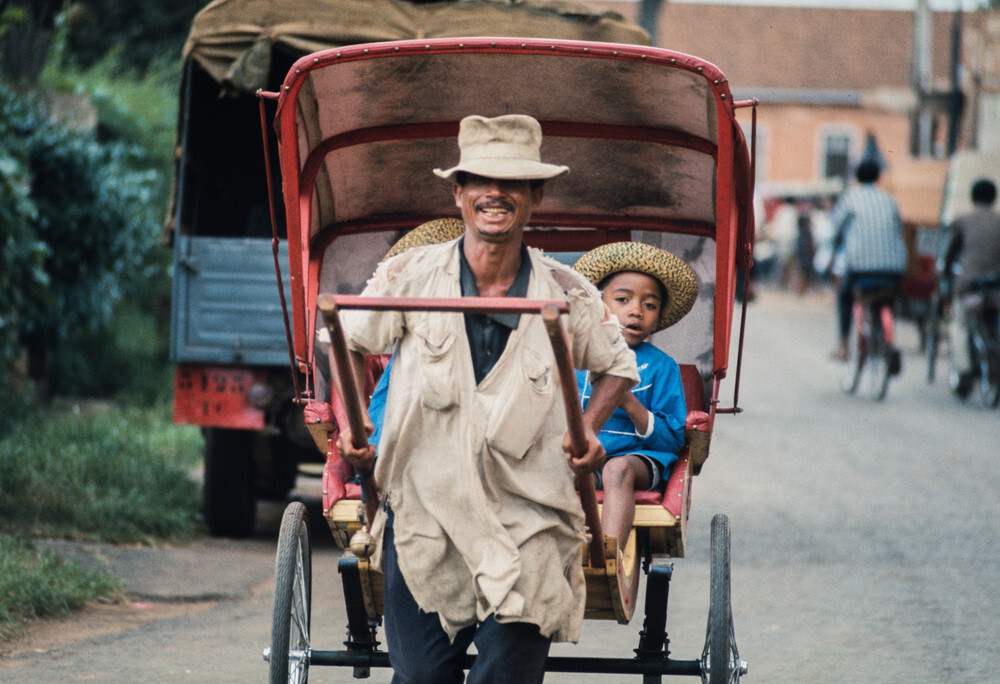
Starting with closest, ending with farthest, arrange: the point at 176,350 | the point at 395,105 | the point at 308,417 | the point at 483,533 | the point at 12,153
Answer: the point at 483,533, the point at 308,417, the point at 395,105, the point at 176,350, the point at 12,153

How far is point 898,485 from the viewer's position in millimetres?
9164

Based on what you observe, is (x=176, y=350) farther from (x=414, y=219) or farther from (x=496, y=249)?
(x=496, y=249)

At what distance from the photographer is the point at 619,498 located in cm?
412

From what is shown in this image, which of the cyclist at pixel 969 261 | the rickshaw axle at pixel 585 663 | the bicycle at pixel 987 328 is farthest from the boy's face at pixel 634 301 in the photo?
the cyclist at pixel 969 261

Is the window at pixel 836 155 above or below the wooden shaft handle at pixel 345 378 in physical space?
above

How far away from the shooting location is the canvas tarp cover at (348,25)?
757 centimetres

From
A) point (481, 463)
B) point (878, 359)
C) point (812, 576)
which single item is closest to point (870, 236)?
point (878, 359)

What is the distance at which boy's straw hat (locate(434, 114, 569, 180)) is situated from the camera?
3.30 metres

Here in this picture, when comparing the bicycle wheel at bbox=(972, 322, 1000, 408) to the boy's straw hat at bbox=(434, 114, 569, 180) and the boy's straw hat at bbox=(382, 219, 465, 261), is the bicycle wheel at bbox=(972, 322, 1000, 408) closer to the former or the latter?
the boy's straw hat at bbox=(382, 219, 465, 261)

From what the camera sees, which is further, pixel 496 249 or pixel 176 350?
pixel 176 350

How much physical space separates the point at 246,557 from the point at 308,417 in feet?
10.2

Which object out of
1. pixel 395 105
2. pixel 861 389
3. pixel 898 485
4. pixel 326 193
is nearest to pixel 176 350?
pixel 326 193

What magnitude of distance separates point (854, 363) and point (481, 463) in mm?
11242

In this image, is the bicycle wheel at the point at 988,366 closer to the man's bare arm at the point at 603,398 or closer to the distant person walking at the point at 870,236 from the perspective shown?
the distant person walking at the point at 870,236
